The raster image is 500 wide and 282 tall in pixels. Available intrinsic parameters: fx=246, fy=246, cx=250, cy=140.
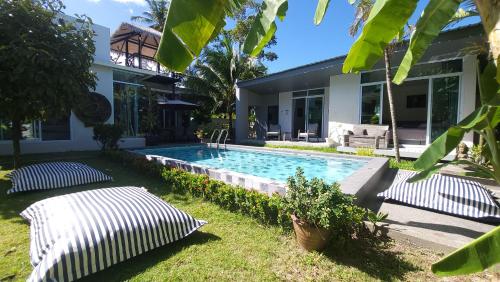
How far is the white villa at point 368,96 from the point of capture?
9.69 meters

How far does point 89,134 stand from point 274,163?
399 inches

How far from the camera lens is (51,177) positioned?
6.09m

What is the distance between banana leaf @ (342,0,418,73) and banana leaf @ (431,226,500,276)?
129 centimetres

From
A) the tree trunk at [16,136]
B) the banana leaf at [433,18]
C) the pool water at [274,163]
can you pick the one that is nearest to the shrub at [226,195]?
the pool water at [274,163]

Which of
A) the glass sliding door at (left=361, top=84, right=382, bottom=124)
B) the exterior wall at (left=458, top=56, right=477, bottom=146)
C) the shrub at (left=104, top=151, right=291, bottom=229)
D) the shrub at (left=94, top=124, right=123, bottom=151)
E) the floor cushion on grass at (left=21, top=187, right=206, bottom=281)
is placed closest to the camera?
→ the floor cushion on grass at (left=21, top=187, right=206, bottom=281)

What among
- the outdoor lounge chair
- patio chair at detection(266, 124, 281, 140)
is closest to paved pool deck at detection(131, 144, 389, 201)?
the outdoor lounge chair

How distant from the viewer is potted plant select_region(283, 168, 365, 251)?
3.23 metres

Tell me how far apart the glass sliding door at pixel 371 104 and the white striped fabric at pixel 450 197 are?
8278 millimetres

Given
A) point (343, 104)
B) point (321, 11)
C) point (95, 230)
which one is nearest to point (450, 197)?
point (321, 11)

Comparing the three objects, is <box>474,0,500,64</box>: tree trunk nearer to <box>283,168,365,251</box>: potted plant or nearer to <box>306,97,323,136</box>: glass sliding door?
<box>283,168,365,251</box>: potted plant

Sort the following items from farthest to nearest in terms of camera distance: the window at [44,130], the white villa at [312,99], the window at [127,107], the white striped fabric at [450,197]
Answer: the window at [127,107] < the window at [44,130] < the white villa at [312,99] < the white striped fabric at [450,197]

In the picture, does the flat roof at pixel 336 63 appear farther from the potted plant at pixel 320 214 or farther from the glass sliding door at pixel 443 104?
the potted plant at pixel 320 214

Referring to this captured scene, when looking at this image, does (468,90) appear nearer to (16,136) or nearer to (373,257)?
(373,257)

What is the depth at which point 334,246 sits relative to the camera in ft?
11.3
